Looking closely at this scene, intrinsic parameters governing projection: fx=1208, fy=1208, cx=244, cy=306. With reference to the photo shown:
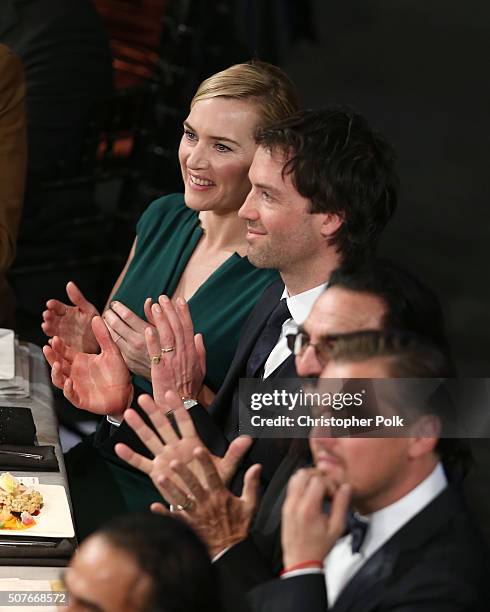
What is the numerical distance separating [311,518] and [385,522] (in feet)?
0.43

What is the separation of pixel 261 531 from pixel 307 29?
4462 mm

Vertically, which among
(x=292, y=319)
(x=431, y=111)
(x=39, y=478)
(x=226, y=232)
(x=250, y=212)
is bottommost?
(x=431, y=111)

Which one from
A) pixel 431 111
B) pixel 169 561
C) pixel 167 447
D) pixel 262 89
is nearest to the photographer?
pixel 169 561

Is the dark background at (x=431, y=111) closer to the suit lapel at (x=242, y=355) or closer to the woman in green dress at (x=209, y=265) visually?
the woman in green dress at (x=209, y=265)

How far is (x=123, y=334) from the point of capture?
2.46m

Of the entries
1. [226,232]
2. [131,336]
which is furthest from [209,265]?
[131,336]

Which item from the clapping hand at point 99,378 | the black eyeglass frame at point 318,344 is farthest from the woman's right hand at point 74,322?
the black eyeglass frame at point 318,344

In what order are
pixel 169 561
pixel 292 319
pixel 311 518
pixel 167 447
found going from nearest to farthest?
pixel 169 561 < pixel 311 518 < pixel 167 447 < pixel 292 319

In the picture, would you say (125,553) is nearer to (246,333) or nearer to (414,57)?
(246,333)

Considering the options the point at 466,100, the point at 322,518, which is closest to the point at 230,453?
the point at 322,518

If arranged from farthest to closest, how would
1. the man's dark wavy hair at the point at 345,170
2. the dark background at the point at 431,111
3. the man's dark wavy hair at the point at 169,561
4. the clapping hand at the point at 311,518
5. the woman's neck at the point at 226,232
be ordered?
the dark background at the point at 431,111 → the woman's neck at the point at 226,232 → the man's dark wavy hair at the point at 345,170 → the clapping hand at the point at 311,518 → the man's dark wavy hair at the point at 169,561

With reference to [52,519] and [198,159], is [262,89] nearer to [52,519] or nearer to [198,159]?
[198,159]

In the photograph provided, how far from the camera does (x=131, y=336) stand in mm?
2455

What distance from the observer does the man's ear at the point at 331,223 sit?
2.15m
